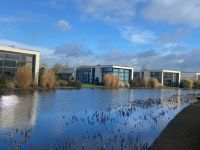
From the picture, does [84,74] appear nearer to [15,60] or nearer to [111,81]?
[111,81]

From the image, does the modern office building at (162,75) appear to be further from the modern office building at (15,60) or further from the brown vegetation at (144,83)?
the modern office building at (15,60)

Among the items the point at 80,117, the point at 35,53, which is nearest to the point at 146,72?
the point at 35,53

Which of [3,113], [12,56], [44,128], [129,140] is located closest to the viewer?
[129,140]

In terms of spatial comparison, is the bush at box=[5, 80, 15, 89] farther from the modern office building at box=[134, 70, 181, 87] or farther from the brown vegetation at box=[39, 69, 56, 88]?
the modern office building at box=[134, 70, 181, 87]

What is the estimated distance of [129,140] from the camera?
22609 millimetres

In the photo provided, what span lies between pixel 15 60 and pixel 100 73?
7293 centimetres

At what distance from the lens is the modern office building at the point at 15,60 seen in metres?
87.2

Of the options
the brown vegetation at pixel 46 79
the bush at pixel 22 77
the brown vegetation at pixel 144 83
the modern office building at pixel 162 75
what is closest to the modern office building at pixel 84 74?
the brown vegetation at pixel 144 83

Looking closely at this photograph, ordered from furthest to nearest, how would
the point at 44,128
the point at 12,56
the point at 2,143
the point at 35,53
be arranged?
the point at 35,53 < the point at 12,56 < the point at 44,128 < the point at 2,143

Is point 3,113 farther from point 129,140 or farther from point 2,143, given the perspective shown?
point 129,140

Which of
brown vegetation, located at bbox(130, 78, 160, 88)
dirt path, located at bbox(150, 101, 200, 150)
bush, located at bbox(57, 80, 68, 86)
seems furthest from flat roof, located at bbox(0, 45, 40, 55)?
brown vegetation, located at bbox(130, 78, 160, 88)

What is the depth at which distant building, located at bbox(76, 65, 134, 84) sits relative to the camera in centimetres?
15812

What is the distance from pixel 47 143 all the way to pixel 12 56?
7331 centimetres

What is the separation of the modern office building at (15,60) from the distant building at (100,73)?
62.3m
